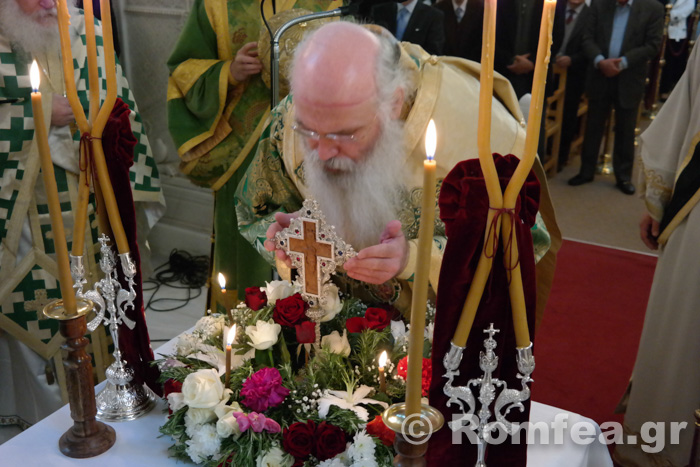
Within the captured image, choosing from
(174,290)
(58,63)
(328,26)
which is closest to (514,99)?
(328,26)

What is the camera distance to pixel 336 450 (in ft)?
3.93

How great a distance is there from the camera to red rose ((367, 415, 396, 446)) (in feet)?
3.96

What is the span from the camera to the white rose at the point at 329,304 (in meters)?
1.45

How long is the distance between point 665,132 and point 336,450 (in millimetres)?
1879

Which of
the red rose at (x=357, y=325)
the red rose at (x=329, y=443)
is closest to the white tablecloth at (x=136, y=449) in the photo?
the red rose at (x=329, y=443)

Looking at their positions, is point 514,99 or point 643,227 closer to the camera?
point 514,99

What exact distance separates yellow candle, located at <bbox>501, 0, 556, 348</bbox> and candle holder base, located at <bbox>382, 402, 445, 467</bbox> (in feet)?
0.62

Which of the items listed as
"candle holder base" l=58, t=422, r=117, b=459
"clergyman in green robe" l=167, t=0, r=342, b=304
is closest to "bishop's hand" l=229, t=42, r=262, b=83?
"clergyman in green robe" l=167, t=0, r=342, b=304

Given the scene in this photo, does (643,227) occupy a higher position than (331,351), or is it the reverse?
(331,351)

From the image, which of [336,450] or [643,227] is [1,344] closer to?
[336,450]

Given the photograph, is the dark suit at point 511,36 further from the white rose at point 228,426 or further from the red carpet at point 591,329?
the white rose at point 228,426

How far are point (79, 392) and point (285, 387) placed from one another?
39cm

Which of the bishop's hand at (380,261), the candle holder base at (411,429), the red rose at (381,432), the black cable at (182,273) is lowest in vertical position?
the black cable at (182,273)

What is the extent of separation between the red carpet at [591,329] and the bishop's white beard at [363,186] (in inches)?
70.2
